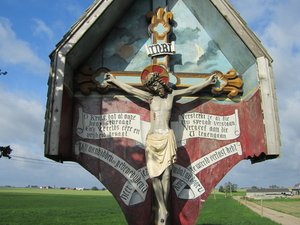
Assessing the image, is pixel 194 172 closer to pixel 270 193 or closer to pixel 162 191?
pixel 162 191

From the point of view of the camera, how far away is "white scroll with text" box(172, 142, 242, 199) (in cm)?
590

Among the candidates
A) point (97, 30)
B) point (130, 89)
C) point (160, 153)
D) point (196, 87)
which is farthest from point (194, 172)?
point (97, 30)

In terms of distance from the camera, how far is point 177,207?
5789 millimetres

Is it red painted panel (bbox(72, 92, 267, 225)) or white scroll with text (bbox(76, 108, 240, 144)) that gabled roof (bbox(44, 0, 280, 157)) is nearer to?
red painted panel (bbox(72, 92, 267, 225))

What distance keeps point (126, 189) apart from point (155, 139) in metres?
1.19

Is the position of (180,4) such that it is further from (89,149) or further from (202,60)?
(89,149)

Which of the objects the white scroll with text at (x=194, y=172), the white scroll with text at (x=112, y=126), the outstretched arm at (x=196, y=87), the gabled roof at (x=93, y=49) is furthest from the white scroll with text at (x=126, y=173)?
the outstretched arm at (x=196, y=87)

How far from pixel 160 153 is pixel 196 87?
5.35 feet

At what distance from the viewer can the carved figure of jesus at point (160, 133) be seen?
5.18 m

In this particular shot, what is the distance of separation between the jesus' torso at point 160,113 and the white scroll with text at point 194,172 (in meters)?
0.94

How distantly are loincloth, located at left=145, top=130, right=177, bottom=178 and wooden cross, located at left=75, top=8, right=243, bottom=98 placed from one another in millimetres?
1424

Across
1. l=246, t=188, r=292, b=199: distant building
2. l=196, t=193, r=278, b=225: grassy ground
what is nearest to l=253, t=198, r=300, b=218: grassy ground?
l=196, t=193, r=278, b=225: grassy ground

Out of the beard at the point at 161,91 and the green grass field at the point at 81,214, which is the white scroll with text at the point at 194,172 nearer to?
the beard at the point at 161,91

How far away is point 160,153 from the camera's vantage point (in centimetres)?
525
